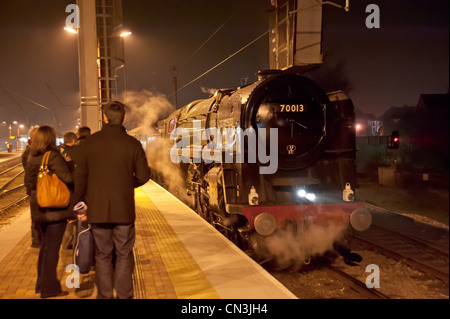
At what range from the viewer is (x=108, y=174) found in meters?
3.80

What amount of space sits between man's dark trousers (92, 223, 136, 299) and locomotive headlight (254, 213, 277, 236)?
2.79 meters

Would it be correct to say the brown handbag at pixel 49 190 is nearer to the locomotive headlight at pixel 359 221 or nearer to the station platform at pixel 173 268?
the station platform at pixel 173 268

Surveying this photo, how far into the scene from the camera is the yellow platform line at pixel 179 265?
4.66m

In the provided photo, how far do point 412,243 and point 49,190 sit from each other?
23.1 feet

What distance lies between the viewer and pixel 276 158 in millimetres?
6883

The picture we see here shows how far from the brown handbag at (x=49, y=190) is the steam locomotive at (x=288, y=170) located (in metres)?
3.00

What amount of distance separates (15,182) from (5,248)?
60.1 ft

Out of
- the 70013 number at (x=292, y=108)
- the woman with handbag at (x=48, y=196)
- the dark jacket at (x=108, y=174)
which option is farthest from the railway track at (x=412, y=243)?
the woman with handbag at (x=48, y=196)

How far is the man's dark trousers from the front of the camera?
3.88 meters

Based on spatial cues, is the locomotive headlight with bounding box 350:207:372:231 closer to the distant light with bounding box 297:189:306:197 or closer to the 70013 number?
the distant light with bounding box 297:189:306:197

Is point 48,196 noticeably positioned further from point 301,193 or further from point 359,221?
point 359,221
